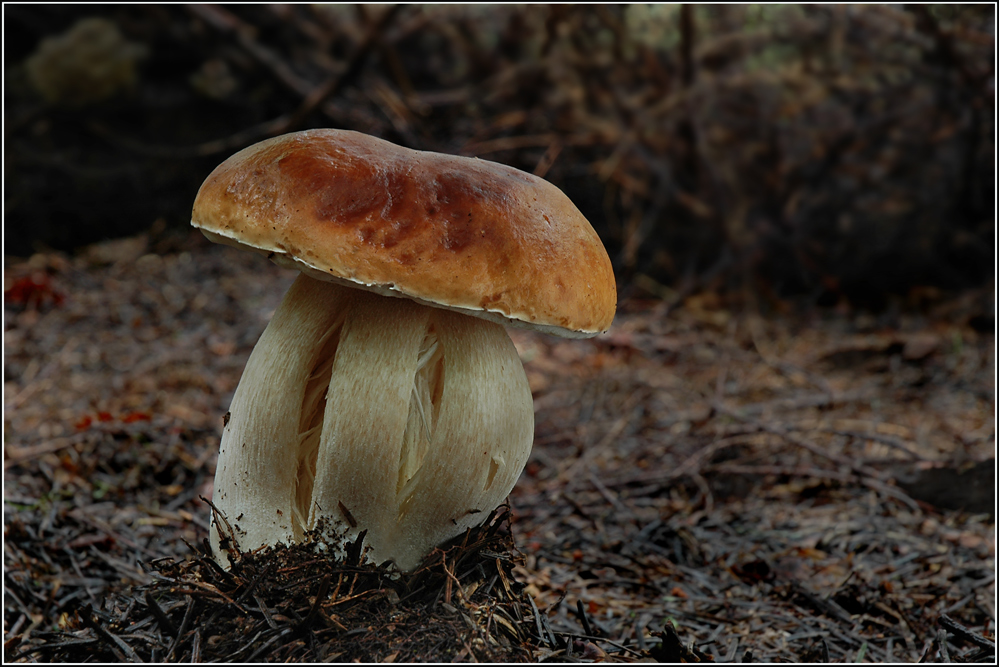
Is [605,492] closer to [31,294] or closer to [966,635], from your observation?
[966,635]

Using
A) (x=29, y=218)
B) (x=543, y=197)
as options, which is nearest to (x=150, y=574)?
(x=543, y=197)

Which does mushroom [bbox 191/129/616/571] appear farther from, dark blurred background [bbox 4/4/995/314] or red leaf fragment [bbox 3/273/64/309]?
dark blurred background [bbox 4/4/995/314]

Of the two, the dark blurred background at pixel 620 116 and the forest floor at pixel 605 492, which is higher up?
the dark blurred background at pixel 620 116

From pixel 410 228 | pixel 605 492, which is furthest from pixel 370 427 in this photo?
pixel 605 492

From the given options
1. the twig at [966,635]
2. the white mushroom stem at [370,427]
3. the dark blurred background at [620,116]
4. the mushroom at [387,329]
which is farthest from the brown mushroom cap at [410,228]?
the dark blurred background at [620,116]

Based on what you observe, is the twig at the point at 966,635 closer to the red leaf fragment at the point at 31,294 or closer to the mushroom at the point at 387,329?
the mushroom at the point at 387,329

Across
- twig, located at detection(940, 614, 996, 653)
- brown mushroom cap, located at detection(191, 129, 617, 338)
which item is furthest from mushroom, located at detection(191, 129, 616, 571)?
twig, located at detection(940, 614, 996, 653)
